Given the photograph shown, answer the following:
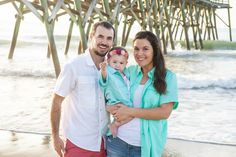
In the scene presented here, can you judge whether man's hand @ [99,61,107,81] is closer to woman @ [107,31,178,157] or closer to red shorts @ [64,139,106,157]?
woman @ [107,31,178,157]

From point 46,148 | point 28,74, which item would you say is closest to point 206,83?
point 28,74

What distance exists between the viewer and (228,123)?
5.50m

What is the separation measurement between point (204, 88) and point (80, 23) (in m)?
2.98

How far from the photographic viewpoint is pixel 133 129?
89.1 inches

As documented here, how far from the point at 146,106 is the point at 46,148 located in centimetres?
186

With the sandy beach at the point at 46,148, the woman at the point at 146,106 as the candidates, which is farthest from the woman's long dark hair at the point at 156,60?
the sandy beach at the point at 46,148

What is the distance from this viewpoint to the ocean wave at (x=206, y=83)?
30.7ft

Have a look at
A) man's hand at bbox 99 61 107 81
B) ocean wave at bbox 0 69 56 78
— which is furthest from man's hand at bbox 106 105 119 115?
ocean wave at bbox 0 69 56 78

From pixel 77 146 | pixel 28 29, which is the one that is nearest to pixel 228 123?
pixel 77 146

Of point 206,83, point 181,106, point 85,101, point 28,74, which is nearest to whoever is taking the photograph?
point 85,101

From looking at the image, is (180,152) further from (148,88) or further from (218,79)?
(218,79)

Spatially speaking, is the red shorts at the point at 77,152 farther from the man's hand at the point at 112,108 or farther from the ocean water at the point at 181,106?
the ocean water at the point at 181,106

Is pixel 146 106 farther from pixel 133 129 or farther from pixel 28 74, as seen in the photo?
pixel 28 74

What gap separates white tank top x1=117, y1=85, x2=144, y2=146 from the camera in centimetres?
225
